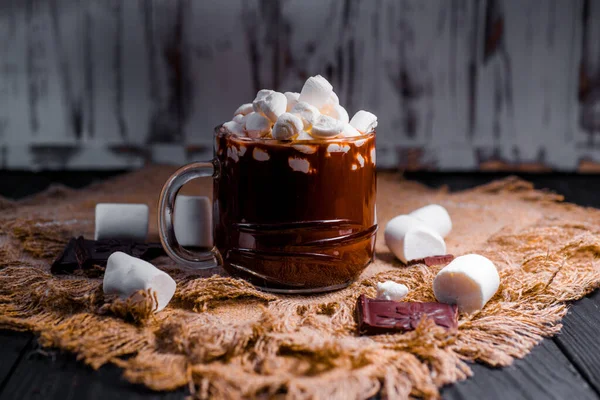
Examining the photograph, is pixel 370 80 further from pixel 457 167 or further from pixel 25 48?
pixel 25 48

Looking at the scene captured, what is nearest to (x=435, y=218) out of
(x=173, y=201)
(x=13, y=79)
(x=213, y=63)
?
(x=173, y=201)

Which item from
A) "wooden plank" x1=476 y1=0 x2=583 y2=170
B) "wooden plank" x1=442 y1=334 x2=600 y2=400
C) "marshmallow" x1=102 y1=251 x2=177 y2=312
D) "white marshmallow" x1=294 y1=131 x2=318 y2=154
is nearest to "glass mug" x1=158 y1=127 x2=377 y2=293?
"white marshmallow" x1=294 y1=131 x2=318 y2=154

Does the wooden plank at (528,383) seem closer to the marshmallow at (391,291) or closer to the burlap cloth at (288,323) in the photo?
the burlap cloth at (288,323)

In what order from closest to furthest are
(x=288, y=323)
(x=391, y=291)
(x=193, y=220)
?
(x=288, y=323)
(x=391, y=291)
(x=193, y=220)

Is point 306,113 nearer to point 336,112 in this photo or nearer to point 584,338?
point 336,112

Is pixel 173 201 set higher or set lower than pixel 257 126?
lower

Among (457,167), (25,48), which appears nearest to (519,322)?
(457,167)

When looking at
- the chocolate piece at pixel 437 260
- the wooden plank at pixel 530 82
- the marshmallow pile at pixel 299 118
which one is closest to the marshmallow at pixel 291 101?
the marshmallow pile at pixel 299 118
